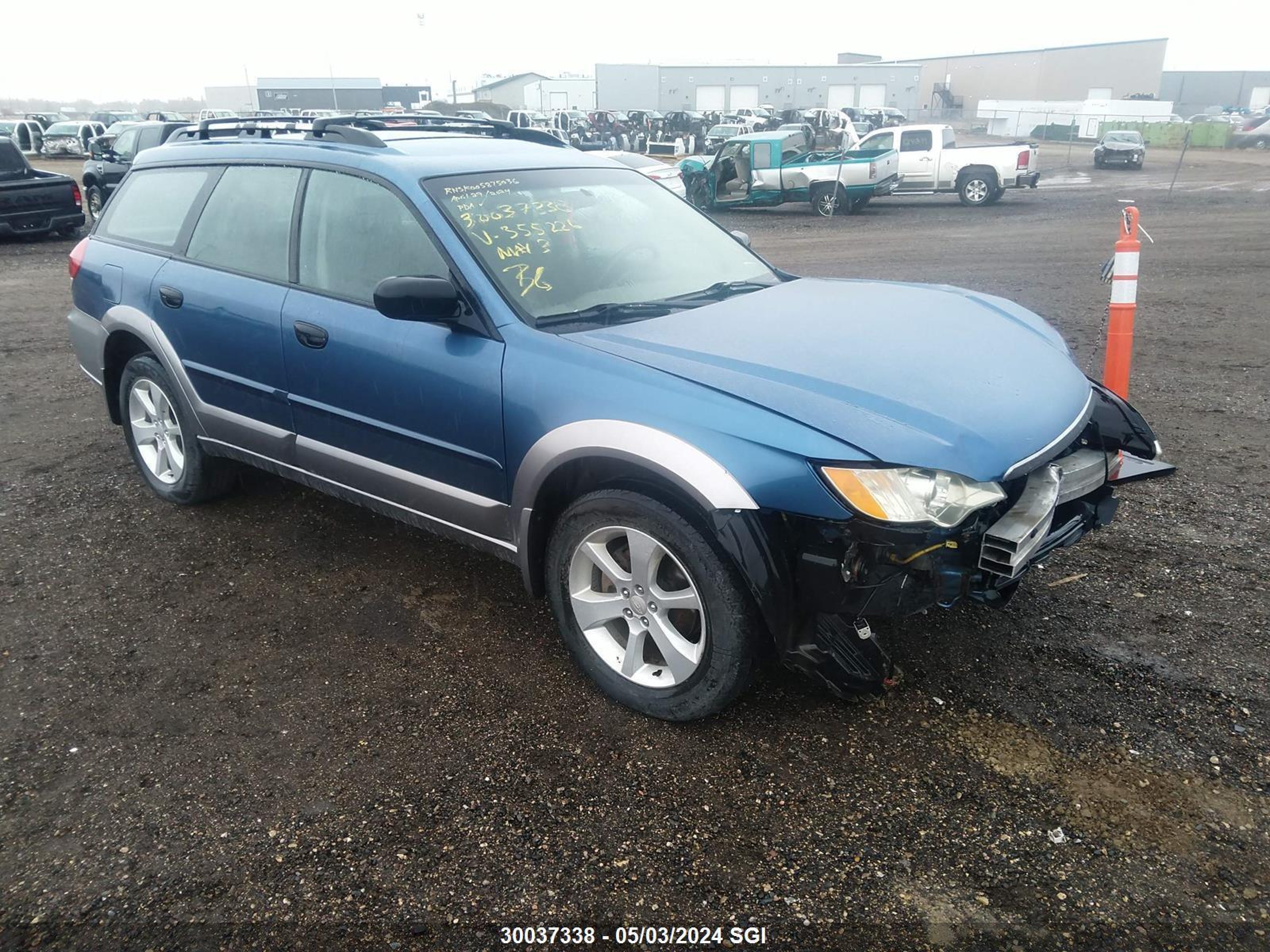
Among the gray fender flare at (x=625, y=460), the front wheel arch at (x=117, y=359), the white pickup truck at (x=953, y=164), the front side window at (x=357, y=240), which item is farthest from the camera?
the white pickup truck at (x=953, y=164)

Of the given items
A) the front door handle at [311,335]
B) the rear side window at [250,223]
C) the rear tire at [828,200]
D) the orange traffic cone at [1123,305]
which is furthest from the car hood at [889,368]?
the rear tire at [828,200]

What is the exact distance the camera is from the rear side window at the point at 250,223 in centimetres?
395

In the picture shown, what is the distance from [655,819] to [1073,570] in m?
2.33

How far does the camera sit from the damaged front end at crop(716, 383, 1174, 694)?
8.53ft

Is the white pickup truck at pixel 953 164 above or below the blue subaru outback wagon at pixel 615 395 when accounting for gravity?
above

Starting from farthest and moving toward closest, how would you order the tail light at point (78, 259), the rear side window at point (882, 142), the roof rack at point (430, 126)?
the rear side window at point (882, 142), the tail light at point (78, 259), the roof rack at point (430, 126)

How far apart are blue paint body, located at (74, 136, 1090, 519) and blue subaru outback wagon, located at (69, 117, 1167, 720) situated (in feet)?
0.04

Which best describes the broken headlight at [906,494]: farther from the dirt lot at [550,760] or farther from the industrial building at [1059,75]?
the industrial building at [1059,75]

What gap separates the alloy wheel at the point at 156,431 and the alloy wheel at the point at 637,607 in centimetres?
260

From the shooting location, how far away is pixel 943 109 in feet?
236

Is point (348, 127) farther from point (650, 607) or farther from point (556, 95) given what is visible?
point (556, 95)

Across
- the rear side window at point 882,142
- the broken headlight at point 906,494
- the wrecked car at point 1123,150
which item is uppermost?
the wrecked car at point 1123,150

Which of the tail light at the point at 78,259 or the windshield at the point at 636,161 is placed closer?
the tail light at the point at 78,259

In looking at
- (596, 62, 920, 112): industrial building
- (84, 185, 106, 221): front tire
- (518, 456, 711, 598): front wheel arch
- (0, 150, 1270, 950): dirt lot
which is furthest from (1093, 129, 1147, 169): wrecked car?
(596, 62, 920, 112): industrial building
